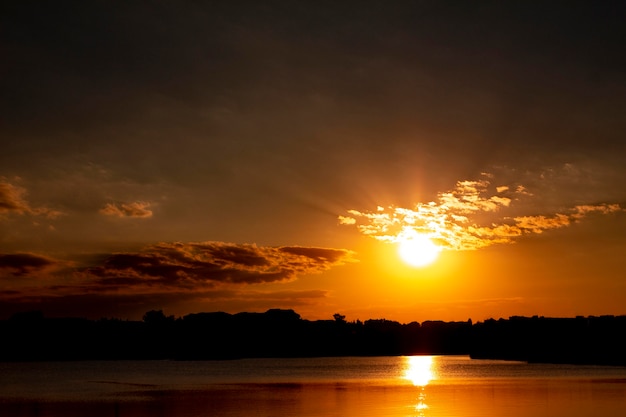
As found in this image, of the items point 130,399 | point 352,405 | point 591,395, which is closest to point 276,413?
point 352,405

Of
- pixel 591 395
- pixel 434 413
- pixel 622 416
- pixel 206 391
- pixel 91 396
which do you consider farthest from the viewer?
pixel 206 391

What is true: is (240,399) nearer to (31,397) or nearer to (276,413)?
(276,413)

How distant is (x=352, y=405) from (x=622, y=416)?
25841mm

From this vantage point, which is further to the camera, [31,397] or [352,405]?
[31,397]

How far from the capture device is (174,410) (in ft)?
238

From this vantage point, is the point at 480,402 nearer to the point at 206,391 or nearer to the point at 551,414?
the point at 551,414

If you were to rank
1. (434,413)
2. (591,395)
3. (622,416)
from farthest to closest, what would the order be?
(591,395), (434,413), (622,416)

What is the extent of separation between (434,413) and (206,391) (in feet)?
151

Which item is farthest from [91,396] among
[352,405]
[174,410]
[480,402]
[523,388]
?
[523,388]

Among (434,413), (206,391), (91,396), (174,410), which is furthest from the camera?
(206,391)

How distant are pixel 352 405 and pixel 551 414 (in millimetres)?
20013

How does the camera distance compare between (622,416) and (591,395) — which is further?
(591,395)

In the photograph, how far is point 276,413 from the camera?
6700cm

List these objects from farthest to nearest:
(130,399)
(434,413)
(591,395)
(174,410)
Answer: (130,399) < (591,395) < (174,410) < (434,413)
